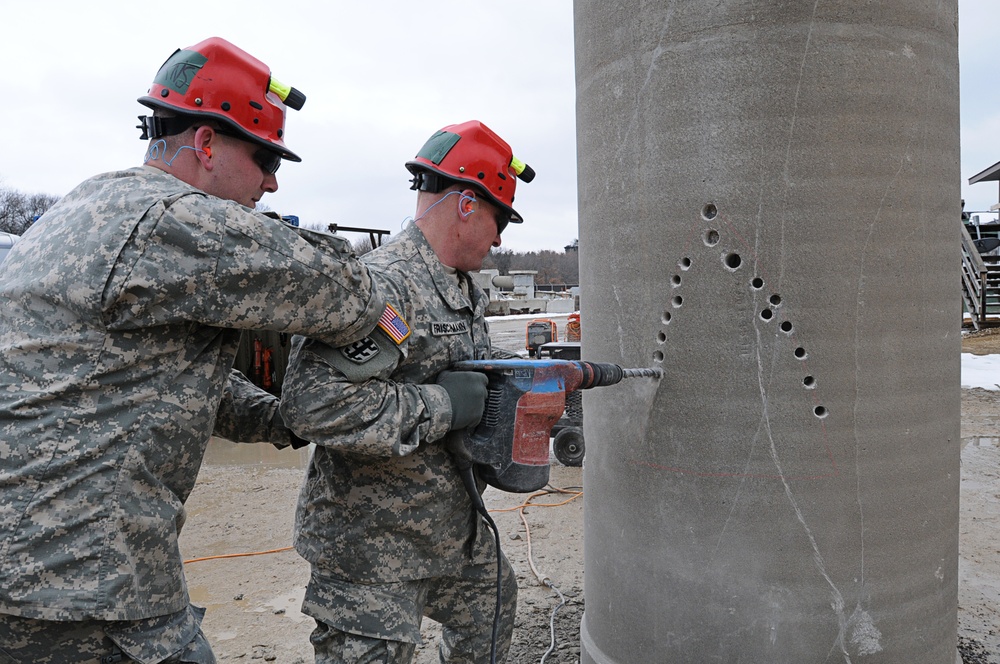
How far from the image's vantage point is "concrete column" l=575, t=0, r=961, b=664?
2.27 metres

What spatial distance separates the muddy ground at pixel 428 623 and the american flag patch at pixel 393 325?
2029 mm

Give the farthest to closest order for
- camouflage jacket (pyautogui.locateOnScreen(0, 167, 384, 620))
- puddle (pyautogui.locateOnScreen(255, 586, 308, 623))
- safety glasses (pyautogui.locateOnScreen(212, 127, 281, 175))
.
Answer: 1. puddle (pyautogui.locateOnScreen(255, 586, 308, 623))
2. safety glasses (pyautogui.locateOnScreen(212, 127, 281, 175))
3. camouflage jacket (pyautogui.locateOnScreen(0, 167, 384, 620))

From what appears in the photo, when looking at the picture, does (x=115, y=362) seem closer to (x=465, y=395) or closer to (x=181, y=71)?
(x=181, y=71)

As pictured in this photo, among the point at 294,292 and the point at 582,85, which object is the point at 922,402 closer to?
the point at 582,85

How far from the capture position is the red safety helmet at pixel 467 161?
97.2 inches

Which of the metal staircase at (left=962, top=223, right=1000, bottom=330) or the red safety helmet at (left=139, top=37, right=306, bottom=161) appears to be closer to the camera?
the red safety helmet at (left=139, top=37, right=306, bottom=161)

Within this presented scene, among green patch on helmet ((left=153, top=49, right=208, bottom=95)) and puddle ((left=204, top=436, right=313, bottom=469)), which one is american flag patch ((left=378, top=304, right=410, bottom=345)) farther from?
puddle ((left=204, top=436, right=313, bottom=469))

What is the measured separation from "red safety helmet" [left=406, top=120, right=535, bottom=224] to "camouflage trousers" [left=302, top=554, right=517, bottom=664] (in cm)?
128

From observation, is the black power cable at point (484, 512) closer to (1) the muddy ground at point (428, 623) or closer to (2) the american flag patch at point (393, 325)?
(2) the american flag patch at point (393, 325)

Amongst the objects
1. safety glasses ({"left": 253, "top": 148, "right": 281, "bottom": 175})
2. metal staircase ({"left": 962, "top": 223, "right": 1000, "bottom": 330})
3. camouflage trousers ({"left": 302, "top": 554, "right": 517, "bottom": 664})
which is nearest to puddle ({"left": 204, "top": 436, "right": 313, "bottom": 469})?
camouflage trousers ({"left": 302, "top": 554, "right": 517, "bottom": 664})

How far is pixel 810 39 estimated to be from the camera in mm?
2225

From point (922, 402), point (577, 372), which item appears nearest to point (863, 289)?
point (922, 402)

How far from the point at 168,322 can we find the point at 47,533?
21.0 inches

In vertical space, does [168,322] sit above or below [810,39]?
below
